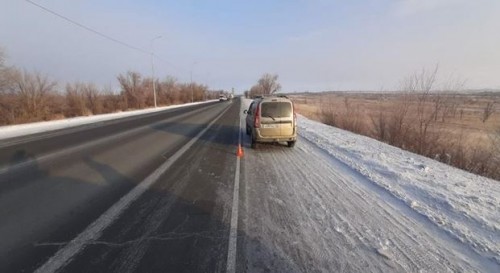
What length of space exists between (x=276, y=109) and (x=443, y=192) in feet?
22.6

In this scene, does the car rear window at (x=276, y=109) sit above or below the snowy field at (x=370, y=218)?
above

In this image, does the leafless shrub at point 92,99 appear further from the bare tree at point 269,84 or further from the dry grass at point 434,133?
the bare tree at point 269,84

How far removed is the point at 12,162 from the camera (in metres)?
9.75

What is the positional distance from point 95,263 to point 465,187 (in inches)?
284

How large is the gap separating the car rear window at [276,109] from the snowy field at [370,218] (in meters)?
3.32

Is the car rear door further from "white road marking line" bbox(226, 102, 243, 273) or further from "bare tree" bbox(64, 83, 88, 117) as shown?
"bare tree" bbox(64, 83, 88, 117)

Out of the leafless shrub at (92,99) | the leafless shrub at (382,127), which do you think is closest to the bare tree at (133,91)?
the leafless shrub at (92,99)

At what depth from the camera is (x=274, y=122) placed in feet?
41.8

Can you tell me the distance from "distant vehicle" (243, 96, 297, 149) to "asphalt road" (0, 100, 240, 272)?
1957mm

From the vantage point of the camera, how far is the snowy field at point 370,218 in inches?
165

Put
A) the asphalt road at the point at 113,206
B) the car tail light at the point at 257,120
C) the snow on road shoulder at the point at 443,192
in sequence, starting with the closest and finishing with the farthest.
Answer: the asphalt road at the point at 113,206 → the snow on road shoulder at the point at 443,192 → the car tail light at the point at 257,120

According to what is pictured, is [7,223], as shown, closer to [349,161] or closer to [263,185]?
[263,185]

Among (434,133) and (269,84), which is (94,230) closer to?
(434,133)

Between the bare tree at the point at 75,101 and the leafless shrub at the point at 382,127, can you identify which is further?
the bare tree at the point at 75,101
